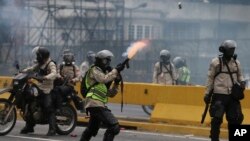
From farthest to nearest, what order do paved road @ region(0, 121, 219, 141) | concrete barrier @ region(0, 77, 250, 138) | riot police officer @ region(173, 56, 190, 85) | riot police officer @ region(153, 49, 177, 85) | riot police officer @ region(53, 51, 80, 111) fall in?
1. riot police officer @ region(173, 56, 190, 85)
2. riot police officer @ region(153, 49, 177, 85)
3. concrete barrier @ region(0, 77, 250, 138)
4. riot police officer @ region(53, 51, 80, 111)
5. paved road @ region(0, 121, 219, 141)

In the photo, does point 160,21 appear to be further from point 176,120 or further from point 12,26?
point 176,120

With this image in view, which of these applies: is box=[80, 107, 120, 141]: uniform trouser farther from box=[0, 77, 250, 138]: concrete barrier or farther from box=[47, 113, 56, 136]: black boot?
box=[0, 77, 250, 138]: concrete barrier

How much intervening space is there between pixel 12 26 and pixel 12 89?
53.3 feet

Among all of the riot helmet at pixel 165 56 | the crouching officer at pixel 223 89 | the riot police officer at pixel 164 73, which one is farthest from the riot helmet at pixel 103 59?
the riot police officer at pixel 164 73

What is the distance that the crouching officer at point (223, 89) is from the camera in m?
9.76

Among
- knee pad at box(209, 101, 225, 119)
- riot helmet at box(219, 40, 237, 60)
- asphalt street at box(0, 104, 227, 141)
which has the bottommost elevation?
asphalt street at box(0, 104, 227, 141)

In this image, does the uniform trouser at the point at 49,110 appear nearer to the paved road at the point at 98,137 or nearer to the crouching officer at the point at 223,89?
the paved road at the point at 98,137

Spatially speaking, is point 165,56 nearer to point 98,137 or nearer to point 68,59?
point 68,59

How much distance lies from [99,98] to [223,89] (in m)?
1.99

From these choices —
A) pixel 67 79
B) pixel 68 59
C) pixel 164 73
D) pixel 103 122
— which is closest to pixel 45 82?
pixel 67 79

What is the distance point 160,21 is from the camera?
38.4 metres

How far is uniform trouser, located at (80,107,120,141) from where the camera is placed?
8883 millimetres

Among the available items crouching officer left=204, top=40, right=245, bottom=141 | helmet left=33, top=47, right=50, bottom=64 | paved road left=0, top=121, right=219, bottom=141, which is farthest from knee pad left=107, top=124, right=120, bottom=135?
helmet left=33, top=47, right=50, bottom=64

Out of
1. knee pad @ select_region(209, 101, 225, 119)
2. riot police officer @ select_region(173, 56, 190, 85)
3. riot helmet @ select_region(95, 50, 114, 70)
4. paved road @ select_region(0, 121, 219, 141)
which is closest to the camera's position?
riot helmet @ select_region(95, 50, 114, 70)
